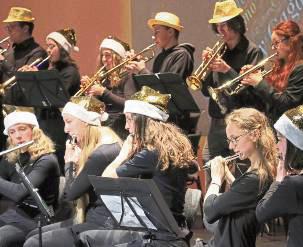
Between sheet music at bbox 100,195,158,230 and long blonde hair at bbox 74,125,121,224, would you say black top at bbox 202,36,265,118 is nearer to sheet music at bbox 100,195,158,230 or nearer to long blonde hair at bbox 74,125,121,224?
long blonde hair at bbox 74,125,121,224

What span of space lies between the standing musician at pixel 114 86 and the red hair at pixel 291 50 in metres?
1.48

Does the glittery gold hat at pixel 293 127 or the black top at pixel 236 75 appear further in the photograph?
the black top at pixel 236 75

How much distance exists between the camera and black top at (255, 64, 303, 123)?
6.47 meters

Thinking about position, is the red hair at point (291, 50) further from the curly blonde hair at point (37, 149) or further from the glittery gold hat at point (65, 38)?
the glittery gold hat at point (65, 38)

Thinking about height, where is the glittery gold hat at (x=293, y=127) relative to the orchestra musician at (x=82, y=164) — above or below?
above

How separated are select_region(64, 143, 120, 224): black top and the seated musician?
131 mm

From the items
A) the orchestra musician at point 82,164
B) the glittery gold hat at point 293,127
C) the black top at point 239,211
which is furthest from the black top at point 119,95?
the glittery gold hat at point 293,127

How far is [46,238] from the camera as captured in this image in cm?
571

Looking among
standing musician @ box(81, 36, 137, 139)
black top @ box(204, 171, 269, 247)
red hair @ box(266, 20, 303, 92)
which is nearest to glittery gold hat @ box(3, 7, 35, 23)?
standing musician @ box(81, 36, 137, 139)

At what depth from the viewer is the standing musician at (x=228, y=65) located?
7.01 m

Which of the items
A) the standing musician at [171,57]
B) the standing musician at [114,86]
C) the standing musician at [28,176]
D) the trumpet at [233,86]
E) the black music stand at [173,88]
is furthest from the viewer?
the standing musician at [114,86]

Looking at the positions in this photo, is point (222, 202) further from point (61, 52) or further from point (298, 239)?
point (61, 52)

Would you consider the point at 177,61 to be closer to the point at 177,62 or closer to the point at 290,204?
the point at 177,62

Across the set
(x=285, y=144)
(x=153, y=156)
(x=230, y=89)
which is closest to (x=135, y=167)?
(x=153, y=156)
